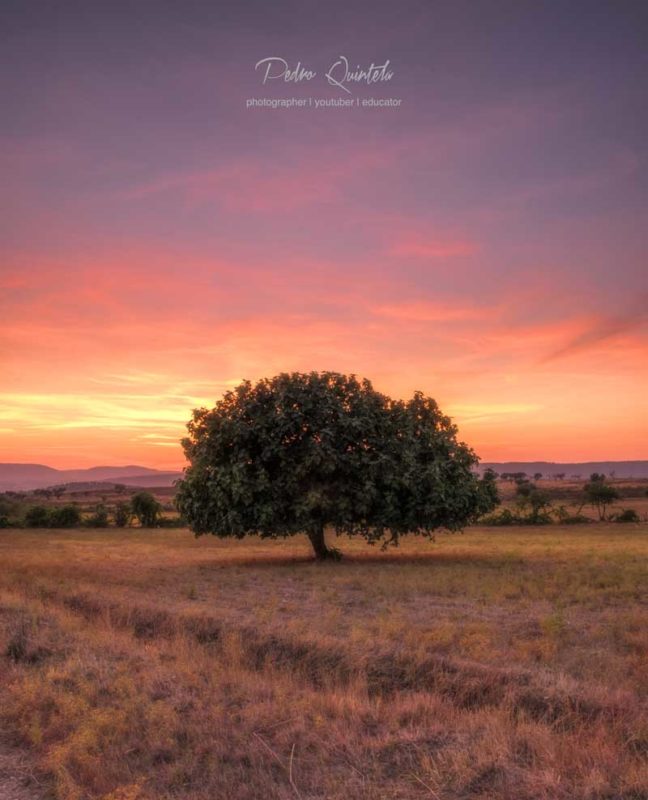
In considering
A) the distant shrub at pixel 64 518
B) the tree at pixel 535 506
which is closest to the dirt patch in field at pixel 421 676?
the tree at pixel 535 506

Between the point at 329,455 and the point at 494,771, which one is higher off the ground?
the point at 329,455

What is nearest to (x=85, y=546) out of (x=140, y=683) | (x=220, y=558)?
(x=220, y=558)

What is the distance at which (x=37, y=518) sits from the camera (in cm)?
8375

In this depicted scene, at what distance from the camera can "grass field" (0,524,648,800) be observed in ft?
25.1

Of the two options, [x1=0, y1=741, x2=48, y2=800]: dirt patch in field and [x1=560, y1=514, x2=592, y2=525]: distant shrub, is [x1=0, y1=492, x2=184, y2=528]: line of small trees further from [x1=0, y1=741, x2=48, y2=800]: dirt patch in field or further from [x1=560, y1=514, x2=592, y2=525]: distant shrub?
→ [x1=0, y1=741, x2=48, y2=800]: dirt patch in field

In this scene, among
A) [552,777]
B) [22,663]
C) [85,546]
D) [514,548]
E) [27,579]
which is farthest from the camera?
[85,546]

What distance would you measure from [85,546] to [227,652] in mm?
43308

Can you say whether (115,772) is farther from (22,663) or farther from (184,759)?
(22,663)

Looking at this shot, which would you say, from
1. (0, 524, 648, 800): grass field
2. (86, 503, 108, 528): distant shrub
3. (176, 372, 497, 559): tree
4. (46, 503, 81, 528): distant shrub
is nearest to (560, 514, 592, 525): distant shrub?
(176, 372, 497, 559): tree

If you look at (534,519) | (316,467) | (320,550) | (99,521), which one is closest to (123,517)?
(99,521)

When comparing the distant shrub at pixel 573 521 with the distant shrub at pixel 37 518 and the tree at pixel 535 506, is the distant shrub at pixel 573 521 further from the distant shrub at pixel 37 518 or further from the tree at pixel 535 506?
the distant shrub at pixel 37 518

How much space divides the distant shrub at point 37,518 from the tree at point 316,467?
182 feet

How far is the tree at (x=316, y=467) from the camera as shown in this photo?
33594 mm

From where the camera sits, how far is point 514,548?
154 feet
